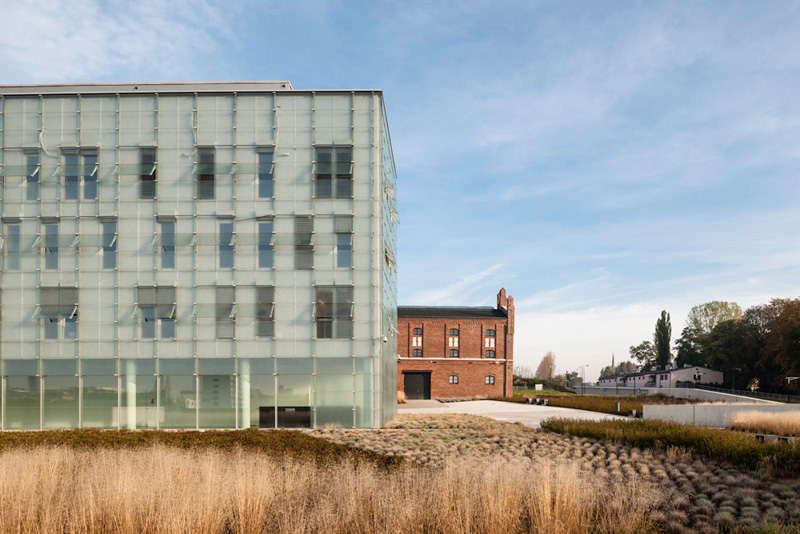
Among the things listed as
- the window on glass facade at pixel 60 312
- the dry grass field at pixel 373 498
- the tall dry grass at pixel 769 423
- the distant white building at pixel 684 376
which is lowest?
the distant white building at pixel 684 376

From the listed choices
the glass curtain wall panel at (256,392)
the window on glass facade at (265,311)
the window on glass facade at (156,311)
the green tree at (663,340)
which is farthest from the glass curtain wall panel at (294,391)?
the green tree at (663,340)

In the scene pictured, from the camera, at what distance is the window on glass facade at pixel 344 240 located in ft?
98.5

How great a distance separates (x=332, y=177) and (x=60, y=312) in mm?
15051

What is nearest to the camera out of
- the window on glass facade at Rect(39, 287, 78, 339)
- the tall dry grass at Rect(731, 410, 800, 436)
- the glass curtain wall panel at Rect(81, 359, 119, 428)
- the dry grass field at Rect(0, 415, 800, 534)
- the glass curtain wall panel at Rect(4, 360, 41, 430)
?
the dry grass field at Rect(0, 415, 800, 534)

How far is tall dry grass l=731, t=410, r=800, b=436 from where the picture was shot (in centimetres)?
2483

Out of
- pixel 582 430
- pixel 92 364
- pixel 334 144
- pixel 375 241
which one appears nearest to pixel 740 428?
pixel 582 430

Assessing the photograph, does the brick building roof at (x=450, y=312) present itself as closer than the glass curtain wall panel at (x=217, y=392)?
No

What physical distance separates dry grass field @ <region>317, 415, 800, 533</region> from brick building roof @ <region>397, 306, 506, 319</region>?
51112 mm

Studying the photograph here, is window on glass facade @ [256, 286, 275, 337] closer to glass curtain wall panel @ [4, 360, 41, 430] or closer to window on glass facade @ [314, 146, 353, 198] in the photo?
window on glass facade @ [314, 146, 353, 198]

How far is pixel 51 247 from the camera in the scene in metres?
30.7

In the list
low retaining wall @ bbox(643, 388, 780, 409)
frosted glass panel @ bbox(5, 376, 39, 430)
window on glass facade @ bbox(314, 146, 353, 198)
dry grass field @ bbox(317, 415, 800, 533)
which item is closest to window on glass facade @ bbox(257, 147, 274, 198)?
window on glass facade @ bbox(314, 146, 353, 198)

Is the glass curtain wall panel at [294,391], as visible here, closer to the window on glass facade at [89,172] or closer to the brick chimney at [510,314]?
the window on glass facade at [89,172]

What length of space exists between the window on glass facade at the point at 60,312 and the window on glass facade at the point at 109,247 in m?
2.00

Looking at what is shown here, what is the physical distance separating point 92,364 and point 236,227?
9720mm
